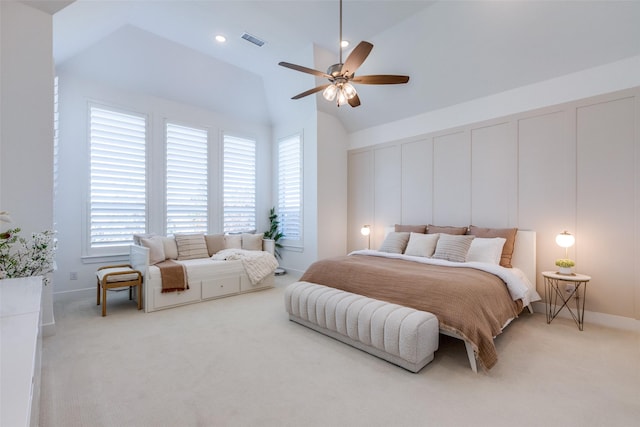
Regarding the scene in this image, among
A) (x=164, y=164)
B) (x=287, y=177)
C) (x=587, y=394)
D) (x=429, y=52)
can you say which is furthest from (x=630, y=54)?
(x=164, y=164)

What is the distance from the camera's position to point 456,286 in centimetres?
266

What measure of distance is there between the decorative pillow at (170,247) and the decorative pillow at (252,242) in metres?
1.13

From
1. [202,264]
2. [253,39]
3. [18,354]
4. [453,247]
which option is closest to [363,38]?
[253,39]

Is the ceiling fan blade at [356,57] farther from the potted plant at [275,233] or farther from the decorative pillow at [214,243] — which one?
the potted plant at [275,233]

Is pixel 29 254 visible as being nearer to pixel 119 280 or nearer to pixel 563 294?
pixel 119 280

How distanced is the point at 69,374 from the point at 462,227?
462cm

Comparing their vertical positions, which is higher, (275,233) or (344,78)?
(344,78)

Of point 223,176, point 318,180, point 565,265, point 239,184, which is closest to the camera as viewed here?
point 565,265

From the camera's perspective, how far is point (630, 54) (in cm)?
329

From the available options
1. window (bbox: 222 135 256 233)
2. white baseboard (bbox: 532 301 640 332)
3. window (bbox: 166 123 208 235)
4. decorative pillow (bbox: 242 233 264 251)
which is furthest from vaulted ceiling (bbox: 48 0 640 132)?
white baseboard (bbox: 532 301 640 332)

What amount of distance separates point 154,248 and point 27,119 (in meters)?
2.06

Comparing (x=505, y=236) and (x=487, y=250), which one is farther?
(x=505, y=236)

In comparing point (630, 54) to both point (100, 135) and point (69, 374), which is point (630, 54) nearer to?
point (69, 374)

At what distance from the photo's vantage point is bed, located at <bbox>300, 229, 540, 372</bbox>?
245 centimetres
